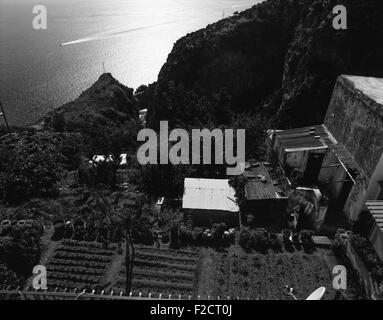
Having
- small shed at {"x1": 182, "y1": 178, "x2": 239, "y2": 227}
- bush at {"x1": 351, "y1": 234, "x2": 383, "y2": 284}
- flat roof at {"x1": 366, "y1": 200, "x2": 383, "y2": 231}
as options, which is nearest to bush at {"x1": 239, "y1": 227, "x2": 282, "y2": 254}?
small shed at {"x1": 182, "y1": 178, "x2": 239, "y2": 227}

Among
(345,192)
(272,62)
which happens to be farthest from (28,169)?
(272,62)

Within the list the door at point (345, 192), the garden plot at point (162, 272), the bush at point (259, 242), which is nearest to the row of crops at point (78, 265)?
the garden plot at point (162, 272)

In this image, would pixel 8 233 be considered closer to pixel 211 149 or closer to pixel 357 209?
pixel 211 149

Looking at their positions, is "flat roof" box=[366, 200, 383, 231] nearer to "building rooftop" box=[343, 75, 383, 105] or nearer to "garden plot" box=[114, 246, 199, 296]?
"building rooftop" box=[343, 75, 383, 105]

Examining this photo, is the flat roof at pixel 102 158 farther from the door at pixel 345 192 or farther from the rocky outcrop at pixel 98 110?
the door at pixel 345 192

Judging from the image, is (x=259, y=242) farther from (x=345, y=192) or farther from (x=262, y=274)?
(x=345, y=192)
